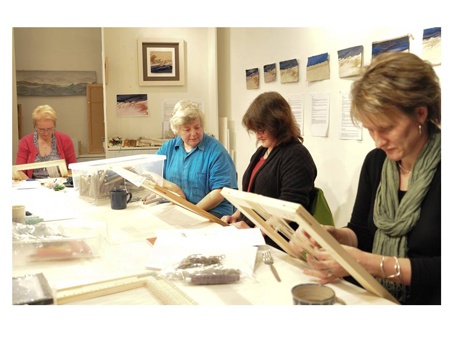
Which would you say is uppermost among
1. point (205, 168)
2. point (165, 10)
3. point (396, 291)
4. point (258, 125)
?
point (165, 10)

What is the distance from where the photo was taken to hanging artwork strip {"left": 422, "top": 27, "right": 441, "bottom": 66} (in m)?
1.79

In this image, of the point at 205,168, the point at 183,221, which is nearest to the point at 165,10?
the point at 183,221

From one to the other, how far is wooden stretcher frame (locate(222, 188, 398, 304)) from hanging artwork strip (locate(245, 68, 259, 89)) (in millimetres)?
2371

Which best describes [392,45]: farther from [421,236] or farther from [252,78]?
[252,78]

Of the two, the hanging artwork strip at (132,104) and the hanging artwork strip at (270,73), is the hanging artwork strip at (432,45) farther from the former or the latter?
the hanging artwork strip at (132,104)

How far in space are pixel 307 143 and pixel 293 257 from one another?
1676mm

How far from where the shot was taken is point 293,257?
4.50 feet

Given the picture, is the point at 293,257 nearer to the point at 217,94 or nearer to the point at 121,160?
the point at 121,160

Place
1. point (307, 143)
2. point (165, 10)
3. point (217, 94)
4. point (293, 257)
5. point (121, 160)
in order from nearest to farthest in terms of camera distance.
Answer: point (165, 10) → point (293, 257) → point (121, 160) → point (307, 143) → point (217, 94)

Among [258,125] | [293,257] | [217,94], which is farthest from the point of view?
[217,94]

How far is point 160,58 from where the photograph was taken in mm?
4484

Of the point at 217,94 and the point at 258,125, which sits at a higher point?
the point at 217,94

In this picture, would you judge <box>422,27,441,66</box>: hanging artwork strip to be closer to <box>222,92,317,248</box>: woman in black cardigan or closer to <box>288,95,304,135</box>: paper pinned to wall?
<box>222,92,317,248</box>: woman in black cardigan

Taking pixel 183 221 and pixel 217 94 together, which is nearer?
pixel 183 221
